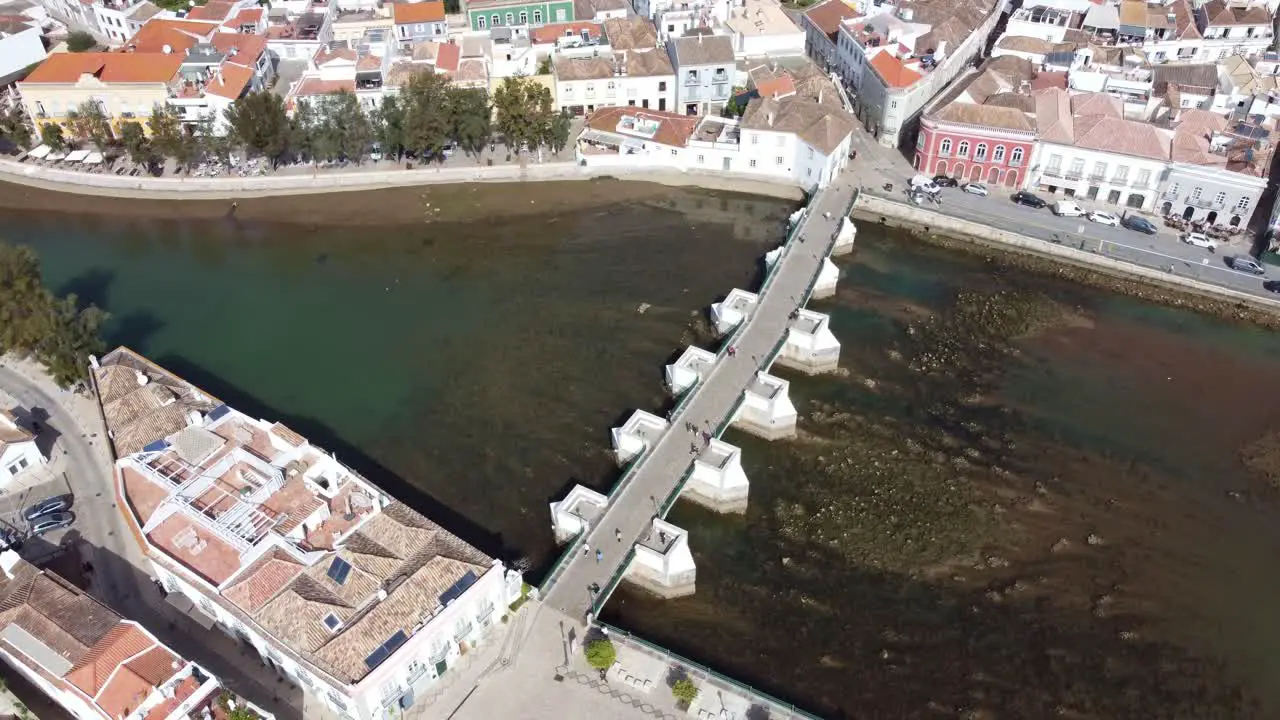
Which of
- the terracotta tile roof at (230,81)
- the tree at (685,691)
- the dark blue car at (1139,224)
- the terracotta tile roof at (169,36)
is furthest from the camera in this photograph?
the terracotta tile roof at (169,36)

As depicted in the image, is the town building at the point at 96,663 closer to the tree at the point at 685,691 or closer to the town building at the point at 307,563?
the town building at the point at 307,563

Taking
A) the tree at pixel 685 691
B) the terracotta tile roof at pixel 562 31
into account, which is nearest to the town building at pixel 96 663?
the tree at pixel 685 691

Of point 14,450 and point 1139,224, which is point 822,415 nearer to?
point 1139,224

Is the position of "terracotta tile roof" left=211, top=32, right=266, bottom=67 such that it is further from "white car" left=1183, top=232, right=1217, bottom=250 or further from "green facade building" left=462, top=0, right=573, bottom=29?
"white car" left=1183, top=232, right=1217, bottom=250

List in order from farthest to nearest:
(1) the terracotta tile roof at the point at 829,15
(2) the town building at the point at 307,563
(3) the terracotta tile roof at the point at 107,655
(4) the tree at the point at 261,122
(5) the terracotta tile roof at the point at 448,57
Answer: (1) the terracotta tile roof at the point at 829,15
(5) the terracotta tile roof at the point at 448,57
(4) the tree at the point at 261,122
(2) the town building at the point at 307,563
(3) the terracotta tile roof at the point at 107,655

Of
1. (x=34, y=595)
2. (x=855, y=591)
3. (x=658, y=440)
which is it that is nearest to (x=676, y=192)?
→ (x=658, y=440)

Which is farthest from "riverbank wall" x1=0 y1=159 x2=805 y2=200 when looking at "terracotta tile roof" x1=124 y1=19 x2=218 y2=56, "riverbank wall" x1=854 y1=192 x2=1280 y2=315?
"terracotta tile roof" x1=124 y1=19 x2=218 y2=56
